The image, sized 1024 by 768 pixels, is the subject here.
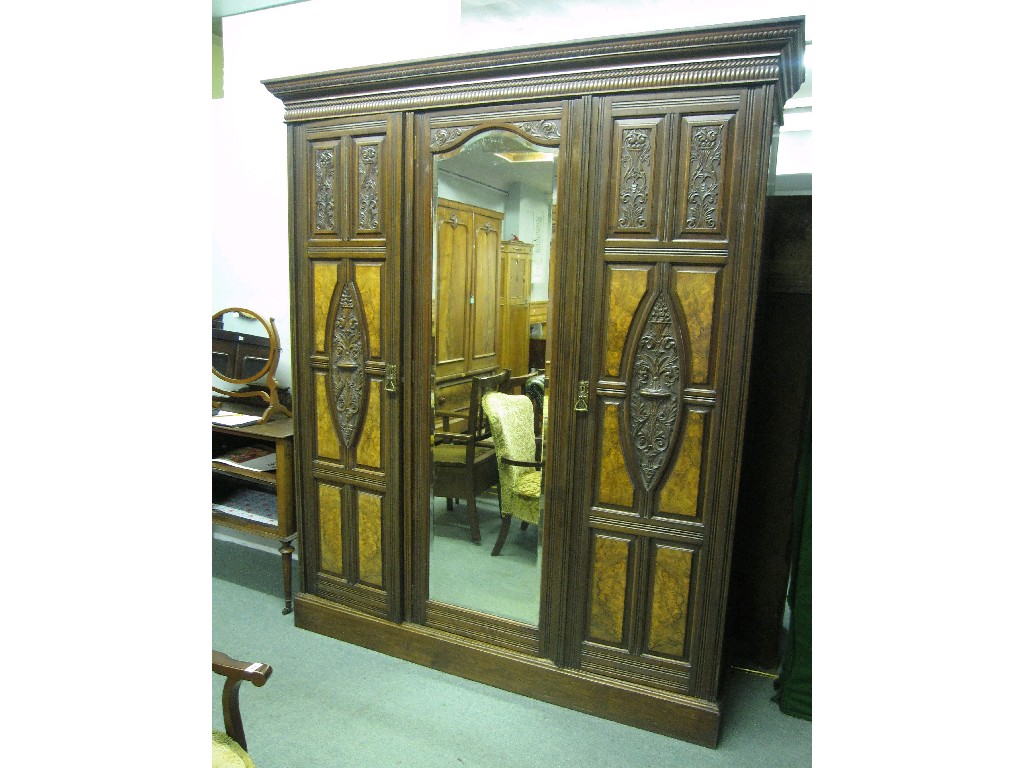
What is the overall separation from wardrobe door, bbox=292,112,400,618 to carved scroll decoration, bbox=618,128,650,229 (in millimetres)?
751

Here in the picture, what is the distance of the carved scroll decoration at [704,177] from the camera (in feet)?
5.46

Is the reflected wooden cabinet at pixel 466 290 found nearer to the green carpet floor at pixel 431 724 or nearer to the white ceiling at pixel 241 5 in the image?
the green carpet floor at pixel 431 724

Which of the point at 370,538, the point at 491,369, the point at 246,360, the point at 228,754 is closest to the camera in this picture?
the point at 228,754

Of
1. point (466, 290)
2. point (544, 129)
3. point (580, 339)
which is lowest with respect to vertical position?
point (580, 339)

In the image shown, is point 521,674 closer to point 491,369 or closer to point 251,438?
point 491,369

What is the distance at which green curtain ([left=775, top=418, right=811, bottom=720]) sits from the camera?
2.01 metres

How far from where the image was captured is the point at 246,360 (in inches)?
107

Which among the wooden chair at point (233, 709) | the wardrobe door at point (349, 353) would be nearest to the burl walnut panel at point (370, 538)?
the wardrobe door at point (349, 353)

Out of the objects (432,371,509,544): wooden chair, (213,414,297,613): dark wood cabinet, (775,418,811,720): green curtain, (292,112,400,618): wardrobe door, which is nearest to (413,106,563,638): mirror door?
(432,371,509,544): wooden chair

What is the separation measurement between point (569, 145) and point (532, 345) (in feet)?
1.97

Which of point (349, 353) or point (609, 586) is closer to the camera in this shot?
point (609, 586)

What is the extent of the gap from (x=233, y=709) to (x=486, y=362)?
47.7 inches

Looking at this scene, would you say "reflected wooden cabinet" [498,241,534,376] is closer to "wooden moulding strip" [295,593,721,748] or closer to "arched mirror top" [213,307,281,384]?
"wooden moulding strip" [295,593,721,748]

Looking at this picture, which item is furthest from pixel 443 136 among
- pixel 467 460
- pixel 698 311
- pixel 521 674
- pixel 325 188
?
pixel 521 674
